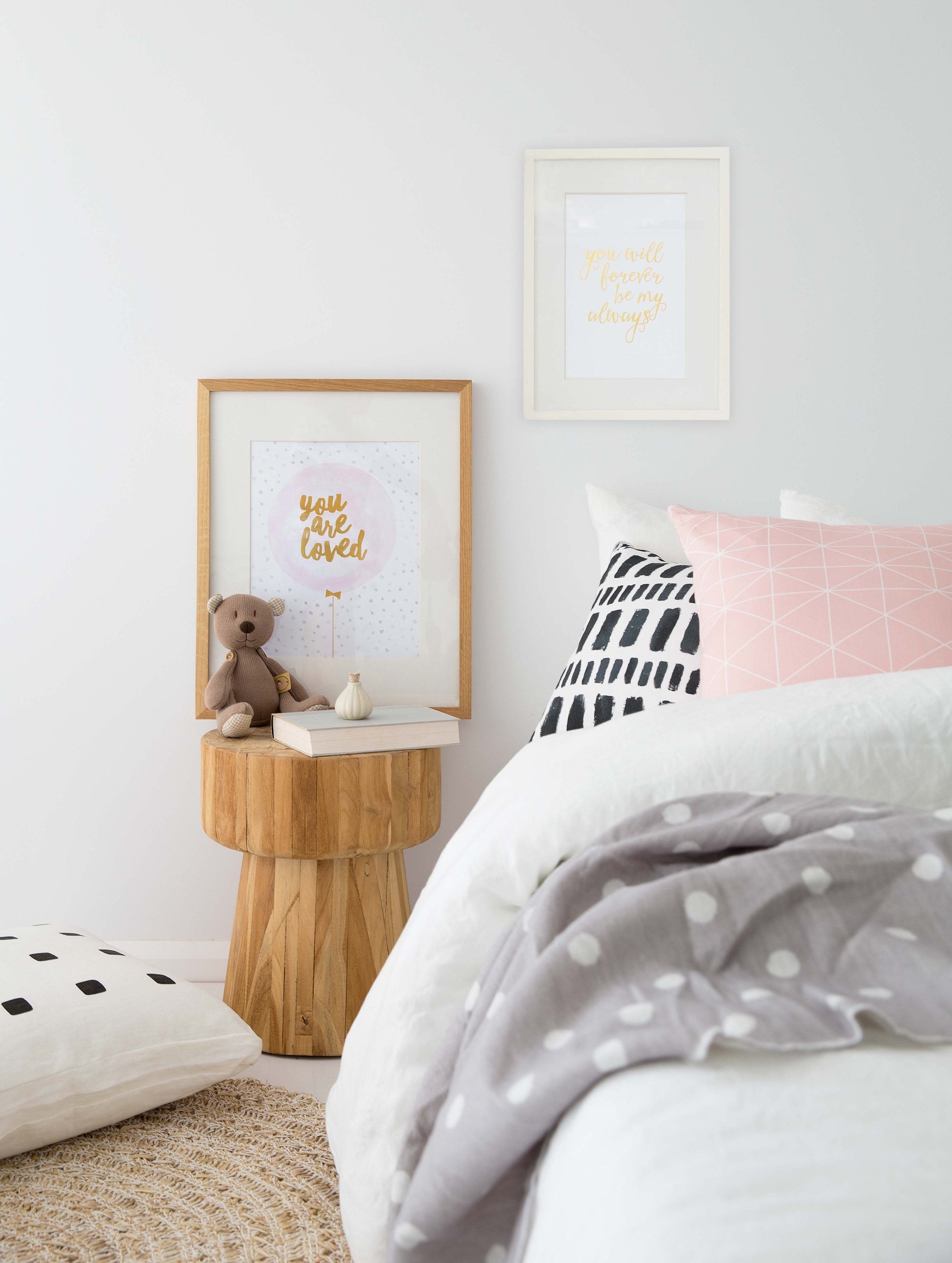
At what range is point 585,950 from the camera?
0.49m

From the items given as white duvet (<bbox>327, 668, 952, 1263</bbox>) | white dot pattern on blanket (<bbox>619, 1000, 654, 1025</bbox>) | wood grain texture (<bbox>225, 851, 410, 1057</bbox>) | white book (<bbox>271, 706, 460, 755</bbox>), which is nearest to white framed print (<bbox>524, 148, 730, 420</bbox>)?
white book (<bbox>271, 706, 460, 755</bbox>)

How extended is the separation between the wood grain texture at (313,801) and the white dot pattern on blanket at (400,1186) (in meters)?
0.87

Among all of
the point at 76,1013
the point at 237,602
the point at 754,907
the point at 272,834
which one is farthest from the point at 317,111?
the point at 754,907

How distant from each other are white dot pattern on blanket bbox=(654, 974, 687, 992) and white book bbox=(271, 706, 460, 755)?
39.8 inches

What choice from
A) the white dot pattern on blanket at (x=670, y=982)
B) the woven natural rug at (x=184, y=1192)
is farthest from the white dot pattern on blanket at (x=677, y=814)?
the woven natural rug at (x=184, y=1192)

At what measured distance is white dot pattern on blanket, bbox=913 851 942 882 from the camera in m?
0.51

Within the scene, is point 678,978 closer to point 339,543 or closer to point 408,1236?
point 408,1236

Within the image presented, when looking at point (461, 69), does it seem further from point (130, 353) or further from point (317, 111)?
point (130, 353)

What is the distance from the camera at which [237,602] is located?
5.44 feet

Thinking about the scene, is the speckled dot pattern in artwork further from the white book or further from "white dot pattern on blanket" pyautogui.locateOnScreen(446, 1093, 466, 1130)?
"white dot pattern on blanket" pyautogui.locateOnScreen(446, 1093, 466, 1130)

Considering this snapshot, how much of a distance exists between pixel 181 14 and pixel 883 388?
1598 millimetres

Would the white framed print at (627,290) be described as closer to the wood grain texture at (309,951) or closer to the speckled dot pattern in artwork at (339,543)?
the speckled dot pattern in artwork at (339,543)

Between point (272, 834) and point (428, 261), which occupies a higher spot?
point (428, 261)

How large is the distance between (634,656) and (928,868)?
2.34 ft
